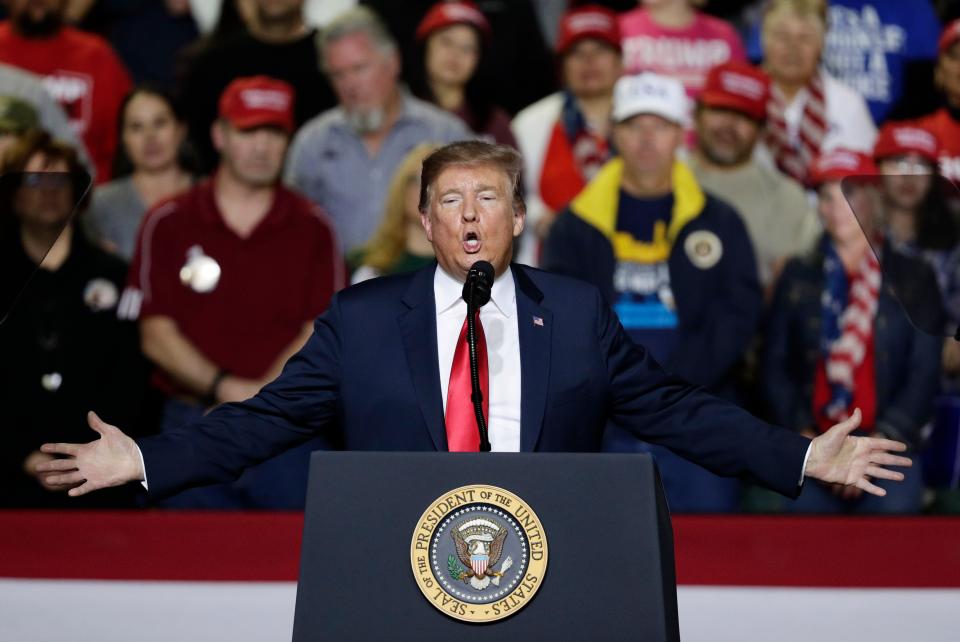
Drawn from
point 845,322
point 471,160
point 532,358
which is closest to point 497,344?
point 532,358

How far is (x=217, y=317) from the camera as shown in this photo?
437 cm

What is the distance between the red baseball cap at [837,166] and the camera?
4.64 m

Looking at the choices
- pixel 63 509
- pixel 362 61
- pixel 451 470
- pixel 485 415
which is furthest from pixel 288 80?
pixel 451 470

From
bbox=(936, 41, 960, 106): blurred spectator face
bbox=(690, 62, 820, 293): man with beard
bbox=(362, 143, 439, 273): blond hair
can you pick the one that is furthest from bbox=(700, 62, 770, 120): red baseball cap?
bbox=(362, 143, 439, 273): blond hair

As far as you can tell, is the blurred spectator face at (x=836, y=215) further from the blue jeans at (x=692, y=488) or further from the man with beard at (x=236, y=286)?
the man with beard at (x=236, y=286)

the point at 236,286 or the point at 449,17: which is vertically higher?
the point at 449,17

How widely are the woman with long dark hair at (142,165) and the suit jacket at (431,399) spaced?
252cm

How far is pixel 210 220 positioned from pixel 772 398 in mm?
1936

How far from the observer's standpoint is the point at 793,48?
493 cm

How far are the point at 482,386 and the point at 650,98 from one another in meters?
2.58

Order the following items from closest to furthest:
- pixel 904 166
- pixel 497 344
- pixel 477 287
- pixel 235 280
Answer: pixel 477 287 < pixel 497 344 < pixel 235 280 < pixel 904 166

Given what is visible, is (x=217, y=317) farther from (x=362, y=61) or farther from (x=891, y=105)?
(x=891, y=105)

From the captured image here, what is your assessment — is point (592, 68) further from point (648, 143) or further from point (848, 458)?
point (848, 458)

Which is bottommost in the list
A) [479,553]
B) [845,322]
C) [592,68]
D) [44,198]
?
[479,553]
